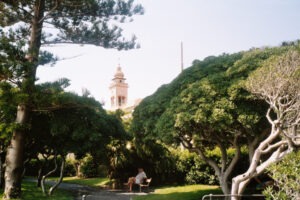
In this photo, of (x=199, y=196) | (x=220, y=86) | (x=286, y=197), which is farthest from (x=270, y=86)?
(x=199, y=196)

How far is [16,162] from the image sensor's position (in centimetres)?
1325

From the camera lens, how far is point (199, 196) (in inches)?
573

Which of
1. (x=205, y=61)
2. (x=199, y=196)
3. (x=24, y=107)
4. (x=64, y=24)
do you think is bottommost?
(x=199, y=196)

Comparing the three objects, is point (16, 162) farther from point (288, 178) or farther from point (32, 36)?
point (288, 178)

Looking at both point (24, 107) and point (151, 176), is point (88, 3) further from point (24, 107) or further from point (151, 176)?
point (151, 176)

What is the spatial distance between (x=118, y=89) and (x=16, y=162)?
214ft

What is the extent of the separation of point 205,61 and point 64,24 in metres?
6.98

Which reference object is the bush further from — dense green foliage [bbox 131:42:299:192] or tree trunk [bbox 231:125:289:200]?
tree trunk [bbox 231:125:289:200]

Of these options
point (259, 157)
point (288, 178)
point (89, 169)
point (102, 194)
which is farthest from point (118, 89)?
point (288, 178)

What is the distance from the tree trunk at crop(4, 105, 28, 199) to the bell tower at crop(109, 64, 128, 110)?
209ft

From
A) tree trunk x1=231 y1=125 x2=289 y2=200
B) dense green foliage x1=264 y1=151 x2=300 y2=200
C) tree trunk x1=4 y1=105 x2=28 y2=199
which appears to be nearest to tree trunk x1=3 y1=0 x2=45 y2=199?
tree trunk x1=4 y1=105 x2=28 y2=199

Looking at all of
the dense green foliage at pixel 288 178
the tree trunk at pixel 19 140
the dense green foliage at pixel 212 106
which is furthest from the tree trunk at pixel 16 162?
the dense green foliage at pixel 288 178

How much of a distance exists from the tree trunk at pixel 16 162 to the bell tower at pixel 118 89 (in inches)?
2509

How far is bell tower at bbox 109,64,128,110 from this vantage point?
7775 centimetres
